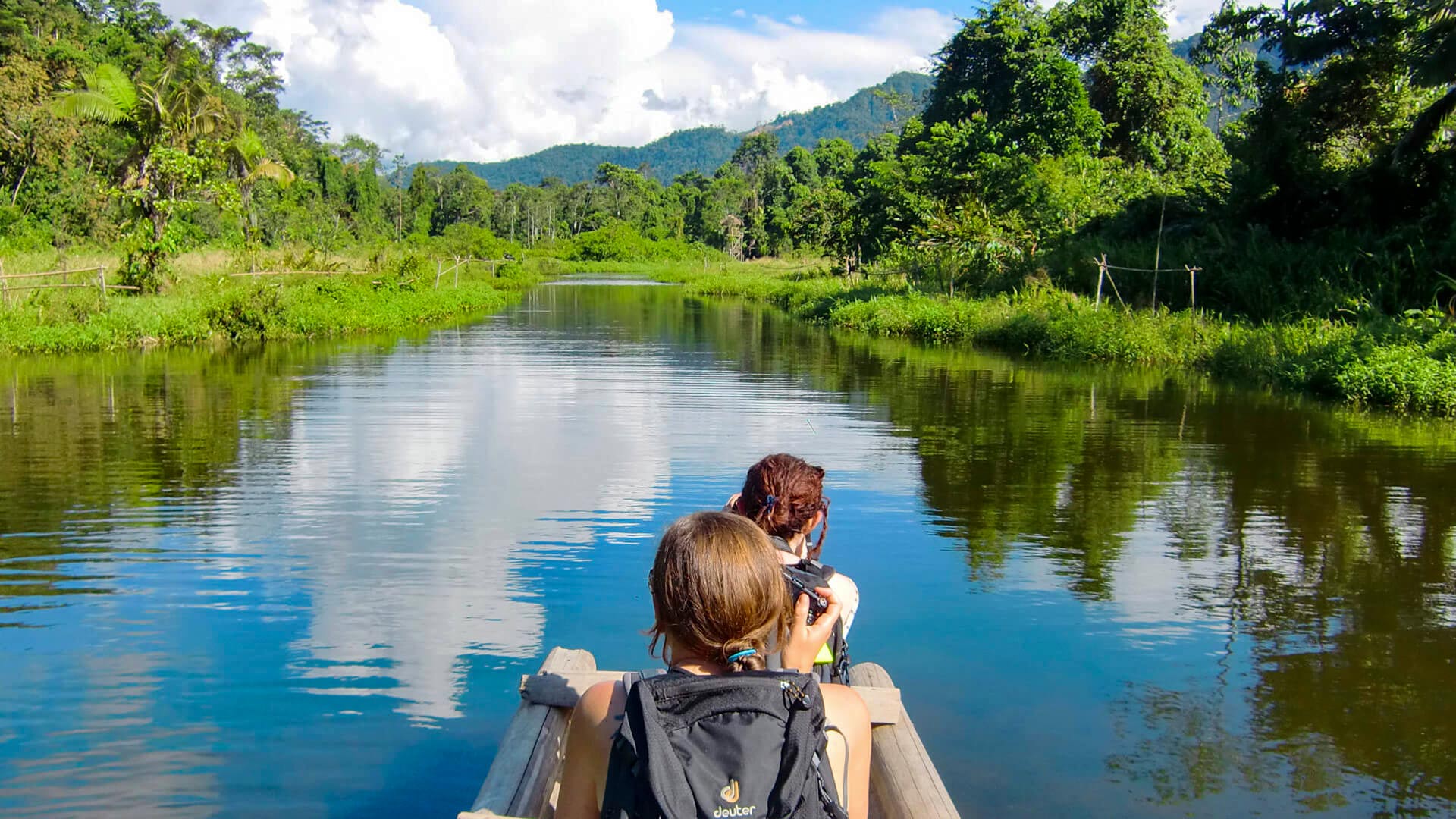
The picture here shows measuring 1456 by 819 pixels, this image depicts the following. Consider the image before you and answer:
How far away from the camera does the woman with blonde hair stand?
88.3 inches

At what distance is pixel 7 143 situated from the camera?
103ft

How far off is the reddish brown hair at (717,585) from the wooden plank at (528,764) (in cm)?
74

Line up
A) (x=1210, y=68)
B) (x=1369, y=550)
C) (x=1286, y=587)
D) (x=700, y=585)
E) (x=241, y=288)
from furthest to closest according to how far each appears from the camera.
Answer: (x=1210, y=68), (x=241, y=288), (x=1369, y=550), (x=1286, y=587), (x=700, y=585)

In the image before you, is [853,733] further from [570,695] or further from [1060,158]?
[1060,158]

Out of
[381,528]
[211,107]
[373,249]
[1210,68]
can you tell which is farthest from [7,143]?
[1210,68]

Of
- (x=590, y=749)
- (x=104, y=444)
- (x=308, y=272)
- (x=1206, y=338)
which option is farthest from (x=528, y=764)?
(x=308, y=272)

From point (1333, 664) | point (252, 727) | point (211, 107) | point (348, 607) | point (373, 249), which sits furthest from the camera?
point (373, 249)

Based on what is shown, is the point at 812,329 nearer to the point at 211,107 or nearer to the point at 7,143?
the point at 211,107

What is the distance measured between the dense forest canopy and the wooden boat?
15.6 m

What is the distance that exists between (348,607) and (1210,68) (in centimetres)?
5877

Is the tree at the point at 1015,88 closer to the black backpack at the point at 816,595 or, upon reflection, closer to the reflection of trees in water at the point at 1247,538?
the reflection of trees in water at the point at 1247,538

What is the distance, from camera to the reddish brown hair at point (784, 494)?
370cm

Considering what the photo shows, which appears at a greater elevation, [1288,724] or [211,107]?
[211,107]

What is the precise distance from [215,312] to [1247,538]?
19.4 meters
